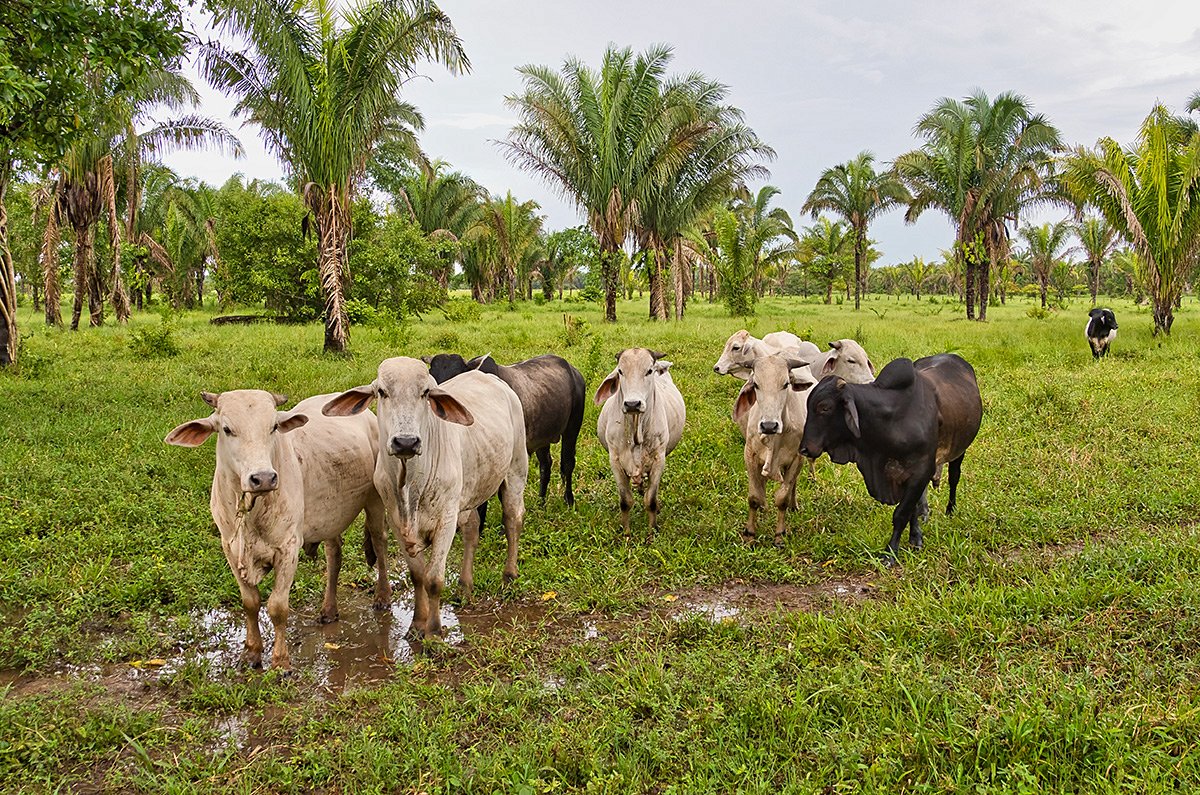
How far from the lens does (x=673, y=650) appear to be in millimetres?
4207

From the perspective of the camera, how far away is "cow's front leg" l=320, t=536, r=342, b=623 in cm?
475

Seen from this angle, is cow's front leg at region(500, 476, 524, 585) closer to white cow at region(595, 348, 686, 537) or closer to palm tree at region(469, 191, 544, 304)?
white cow at region(595, 348, 686, 537)

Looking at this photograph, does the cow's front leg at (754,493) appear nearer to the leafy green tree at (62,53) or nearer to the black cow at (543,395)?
the black cow at (543,395)

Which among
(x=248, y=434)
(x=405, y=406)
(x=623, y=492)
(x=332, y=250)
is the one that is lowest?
(x=623, y=492)

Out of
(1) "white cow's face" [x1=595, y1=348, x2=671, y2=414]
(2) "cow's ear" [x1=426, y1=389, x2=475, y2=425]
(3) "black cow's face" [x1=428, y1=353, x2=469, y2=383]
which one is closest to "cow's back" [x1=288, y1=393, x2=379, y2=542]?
(2) "cow's ear" [x1=426, y1=389, x2=475, y2=425]

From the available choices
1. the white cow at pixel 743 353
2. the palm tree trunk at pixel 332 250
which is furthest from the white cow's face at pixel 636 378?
the palm tree trunk at pixel 332 250

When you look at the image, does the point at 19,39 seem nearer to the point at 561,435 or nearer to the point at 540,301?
the point at 561,435

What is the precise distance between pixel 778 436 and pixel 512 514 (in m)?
2.16

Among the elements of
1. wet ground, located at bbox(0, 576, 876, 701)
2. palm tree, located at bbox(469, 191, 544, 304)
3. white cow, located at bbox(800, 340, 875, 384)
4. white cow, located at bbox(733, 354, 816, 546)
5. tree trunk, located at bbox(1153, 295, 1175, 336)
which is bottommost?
wet ground, located at bbox(0, 576, 876, 701)

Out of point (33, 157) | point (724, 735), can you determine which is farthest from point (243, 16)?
point (724, 735)

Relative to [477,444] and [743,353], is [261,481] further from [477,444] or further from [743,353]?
[743,353]

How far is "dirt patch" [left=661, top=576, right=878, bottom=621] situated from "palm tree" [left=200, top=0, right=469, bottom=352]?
423 inches

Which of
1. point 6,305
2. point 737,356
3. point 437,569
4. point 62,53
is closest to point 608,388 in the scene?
point 737,356

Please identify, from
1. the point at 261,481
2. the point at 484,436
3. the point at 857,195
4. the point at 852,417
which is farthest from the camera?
the point at 857,195
